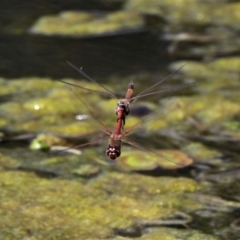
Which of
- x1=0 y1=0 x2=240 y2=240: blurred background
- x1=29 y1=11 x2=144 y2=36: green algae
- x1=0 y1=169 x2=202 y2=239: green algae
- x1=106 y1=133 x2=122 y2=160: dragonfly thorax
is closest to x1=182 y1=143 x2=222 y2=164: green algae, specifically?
x1=0 y1=0 x2=240 y2=240: blurred background

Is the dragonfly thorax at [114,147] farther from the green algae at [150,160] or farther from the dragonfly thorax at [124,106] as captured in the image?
the green algae at [150,160]

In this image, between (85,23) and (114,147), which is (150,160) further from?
(85,23)

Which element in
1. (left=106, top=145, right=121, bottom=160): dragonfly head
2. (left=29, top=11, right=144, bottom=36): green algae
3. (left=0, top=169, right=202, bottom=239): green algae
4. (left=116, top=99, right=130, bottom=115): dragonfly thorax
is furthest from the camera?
(left=29, top=11, right=144, bottom=36): green algae

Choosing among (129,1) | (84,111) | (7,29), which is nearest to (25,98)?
(84,111)

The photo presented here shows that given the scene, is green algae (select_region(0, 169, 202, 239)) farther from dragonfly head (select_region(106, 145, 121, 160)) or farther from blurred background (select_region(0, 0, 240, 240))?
dragonfly head (select_region(106, 145, 121, 160))

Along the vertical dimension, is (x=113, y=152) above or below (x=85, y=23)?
below

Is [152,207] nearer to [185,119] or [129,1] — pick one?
[185,119]

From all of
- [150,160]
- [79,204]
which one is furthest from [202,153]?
[79,204]

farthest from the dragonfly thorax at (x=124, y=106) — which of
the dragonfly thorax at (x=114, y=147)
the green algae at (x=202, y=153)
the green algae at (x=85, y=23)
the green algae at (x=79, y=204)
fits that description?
the green algae at (x=85, y=23)
